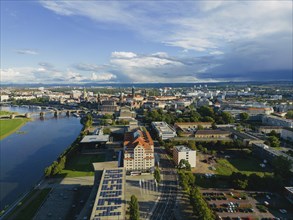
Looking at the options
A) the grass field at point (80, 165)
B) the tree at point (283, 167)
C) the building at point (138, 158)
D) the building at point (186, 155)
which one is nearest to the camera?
the tree at point (283, 167)

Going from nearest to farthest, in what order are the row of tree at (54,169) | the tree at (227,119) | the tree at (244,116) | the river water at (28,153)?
the river water at (28,153) → the row of tree at (54,169) → the tree at (227,119) → the tree at (244,116)

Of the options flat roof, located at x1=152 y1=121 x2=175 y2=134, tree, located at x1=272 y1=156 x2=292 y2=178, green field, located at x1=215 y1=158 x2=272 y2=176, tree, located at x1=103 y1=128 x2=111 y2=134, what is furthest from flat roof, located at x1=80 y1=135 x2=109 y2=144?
tree, located at x1=272 y1=156 x2=292 y2=178

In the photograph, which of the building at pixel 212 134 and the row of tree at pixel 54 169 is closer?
the row of tree at pixel 54 169

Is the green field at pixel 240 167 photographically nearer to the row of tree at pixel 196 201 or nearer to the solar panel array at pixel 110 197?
the row of tree at pixel 196 201

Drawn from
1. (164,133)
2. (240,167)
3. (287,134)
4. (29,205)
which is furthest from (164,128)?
(29,205)

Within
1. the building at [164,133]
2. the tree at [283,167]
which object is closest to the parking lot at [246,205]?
Answer: the tree at [283,167]

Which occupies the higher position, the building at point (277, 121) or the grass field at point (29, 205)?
the building at point (277, 121)
